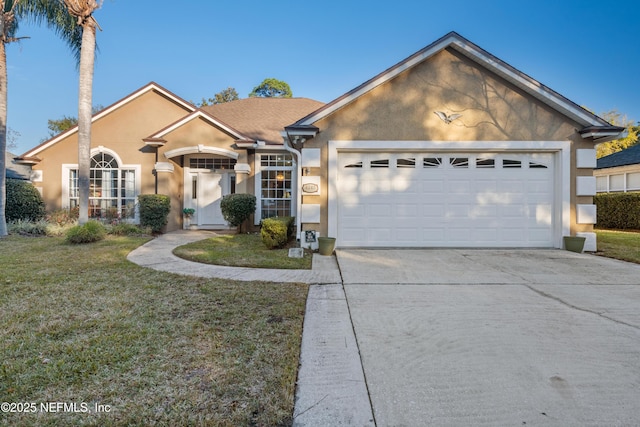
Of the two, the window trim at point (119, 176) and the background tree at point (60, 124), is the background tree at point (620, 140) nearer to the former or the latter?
the window trim at point (119, 176)

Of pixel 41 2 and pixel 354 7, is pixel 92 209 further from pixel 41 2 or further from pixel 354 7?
pixel 354 7

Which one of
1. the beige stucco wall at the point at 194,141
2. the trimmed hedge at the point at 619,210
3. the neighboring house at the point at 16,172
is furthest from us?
the neighboring house at the point at 16,172

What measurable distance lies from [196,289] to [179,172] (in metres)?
8.95

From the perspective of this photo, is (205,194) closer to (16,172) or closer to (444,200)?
(444,200)

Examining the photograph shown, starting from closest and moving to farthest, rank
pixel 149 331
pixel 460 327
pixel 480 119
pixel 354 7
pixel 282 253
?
pixel 149 331, pixel 460 327, pixel 282 253, pixel 480 119, pixel 354 7

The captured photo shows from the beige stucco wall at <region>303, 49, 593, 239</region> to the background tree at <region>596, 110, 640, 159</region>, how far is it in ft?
110

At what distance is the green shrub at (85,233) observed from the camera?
834 cm

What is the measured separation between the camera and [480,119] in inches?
319

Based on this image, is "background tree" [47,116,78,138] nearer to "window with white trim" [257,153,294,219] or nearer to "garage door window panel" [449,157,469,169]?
"window with white trim" [257,153,294,219]

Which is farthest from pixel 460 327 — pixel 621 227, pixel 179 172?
pixel 621 227

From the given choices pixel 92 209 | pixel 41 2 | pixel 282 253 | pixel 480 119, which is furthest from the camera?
pixel 92 209

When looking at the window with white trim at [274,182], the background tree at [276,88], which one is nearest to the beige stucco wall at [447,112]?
the window with white trim at [274,182]

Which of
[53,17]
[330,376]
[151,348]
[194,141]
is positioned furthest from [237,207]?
[53,17]

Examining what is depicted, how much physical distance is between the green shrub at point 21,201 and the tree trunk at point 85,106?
3.58 metres
